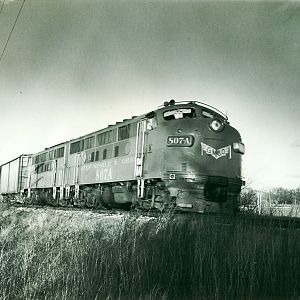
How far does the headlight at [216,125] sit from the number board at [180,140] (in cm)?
76

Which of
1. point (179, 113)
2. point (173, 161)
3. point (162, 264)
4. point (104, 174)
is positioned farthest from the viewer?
point (104, 174)

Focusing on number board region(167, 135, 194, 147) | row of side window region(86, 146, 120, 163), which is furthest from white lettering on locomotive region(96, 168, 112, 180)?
number board region(167, 135, 194, 147)

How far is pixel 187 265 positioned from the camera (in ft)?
19.8

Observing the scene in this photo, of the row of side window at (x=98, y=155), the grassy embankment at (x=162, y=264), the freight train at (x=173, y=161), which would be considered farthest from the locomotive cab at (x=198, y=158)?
the grassy embankment at (x=162, y=264)

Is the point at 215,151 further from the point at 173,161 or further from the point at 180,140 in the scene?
the point at 173,161

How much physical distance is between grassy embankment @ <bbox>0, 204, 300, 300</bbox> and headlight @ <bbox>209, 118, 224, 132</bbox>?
5012 millimetres

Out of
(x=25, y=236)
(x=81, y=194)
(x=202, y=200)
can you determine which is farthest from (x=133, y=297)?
(x=81, y=194)

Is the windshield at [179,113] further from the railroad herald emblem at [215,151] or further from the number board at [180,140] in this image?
the railroad herald emblem at [215,151]

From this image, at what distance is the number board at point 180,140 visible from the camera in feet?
37.8

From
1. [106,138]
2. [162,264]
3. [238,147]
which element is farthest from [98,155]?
[162,264]

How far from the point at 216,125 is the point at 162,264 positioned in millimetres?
6702

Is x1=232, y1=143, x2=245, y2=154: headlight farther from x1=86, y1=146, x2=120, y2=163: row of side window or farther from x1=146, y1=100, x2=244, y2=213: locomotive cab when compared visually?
x1=86, y1=146, x2=120, y2=163: row of side window

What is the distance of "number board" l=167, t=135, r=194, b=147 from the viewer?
11.5 m

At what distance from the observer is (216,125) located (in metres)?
11.9
